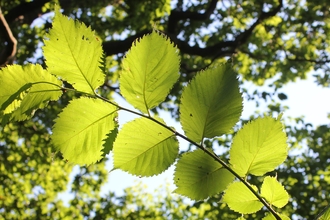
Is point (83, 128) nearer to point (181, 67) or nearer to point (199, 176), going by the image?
point (199, 176)

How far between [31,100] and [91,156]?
0.24 meters

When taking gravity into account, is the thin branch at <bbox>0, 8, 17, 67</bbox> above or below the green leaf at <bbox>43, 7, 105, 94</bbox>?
above

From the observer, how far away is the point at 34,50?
29.0 feet

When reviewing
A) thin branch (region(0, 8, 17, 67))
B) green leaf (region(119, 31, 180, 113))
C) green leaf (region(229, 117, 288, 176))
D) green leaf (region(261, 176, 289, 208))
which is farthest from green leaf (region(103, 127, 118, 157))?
thin branch (region(0, 8, 17, 67))

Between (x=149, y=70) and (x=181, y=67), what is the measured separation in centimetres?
794

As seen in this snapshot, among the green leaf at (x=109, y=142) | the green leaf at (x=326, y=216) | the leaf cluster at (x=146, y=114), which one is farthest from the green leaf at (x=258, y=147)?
the green leaf at (x=109, y=142)

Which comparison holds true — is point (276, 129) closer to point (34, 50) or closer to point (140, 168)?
point (140, 168)

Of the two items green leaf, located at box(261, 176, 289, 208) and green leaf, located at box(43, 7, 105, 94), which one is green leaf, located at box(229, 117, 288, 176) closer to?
green leaf, located at box(261, 176, 289, 208)

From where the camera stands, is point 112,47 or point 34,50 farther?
point 34,50

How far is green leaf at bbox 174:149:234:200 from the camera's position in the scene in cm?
97

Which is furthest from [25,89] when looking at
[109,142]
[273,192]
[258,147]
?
[273,192]

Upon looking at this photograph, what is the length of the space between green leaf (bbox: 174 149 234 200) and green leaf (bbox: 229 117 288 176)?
0.05 meters

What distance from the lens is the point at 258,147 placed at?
0.93 metres

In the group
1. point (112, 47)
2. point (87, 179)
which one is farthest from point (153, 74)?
point (87, 179)
